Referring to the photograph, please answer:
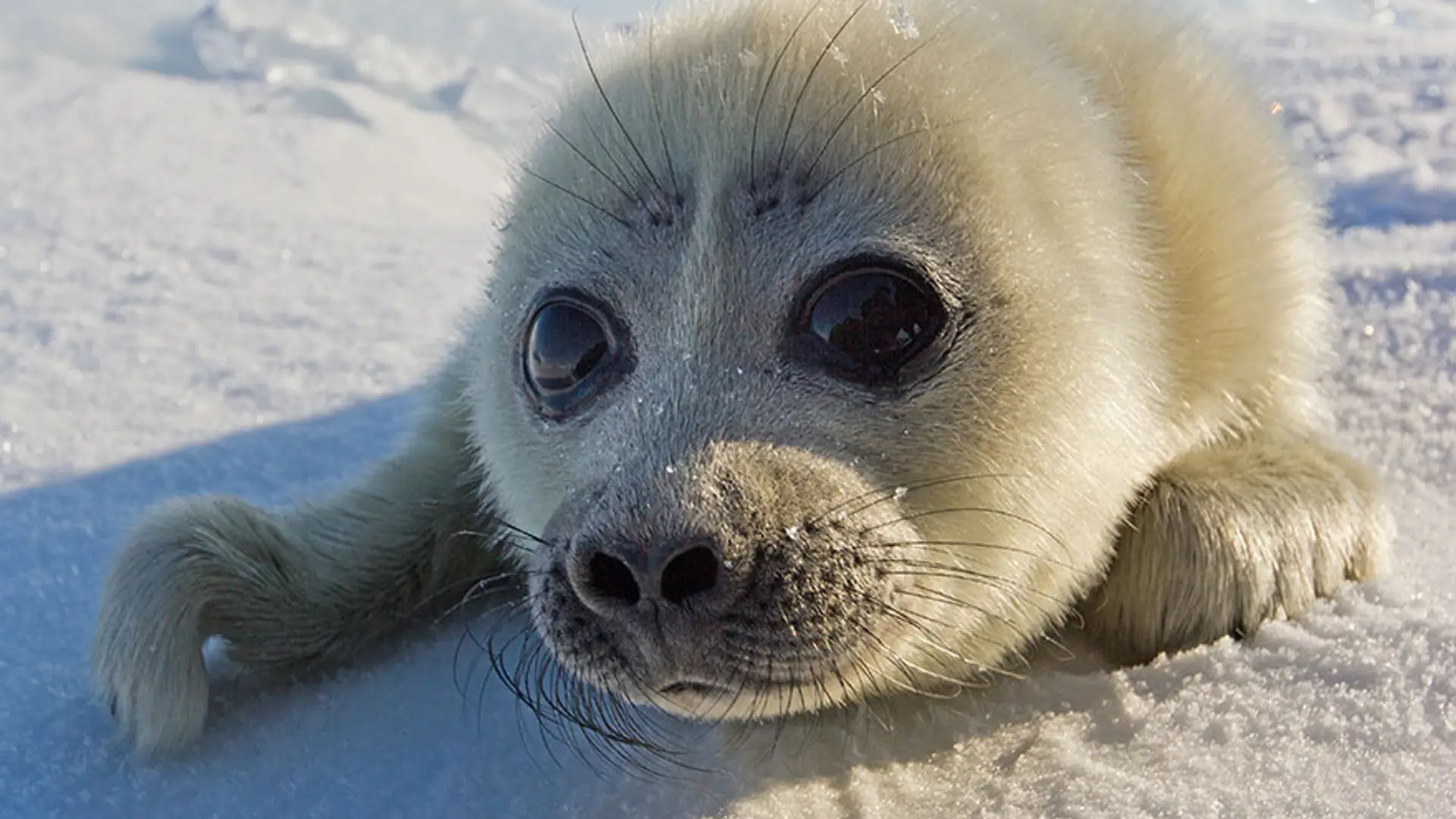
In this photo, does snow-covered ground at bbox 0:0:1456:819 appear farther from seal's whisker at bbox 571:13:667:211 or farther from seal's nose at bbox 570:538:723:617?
seal's nose at bbox 570:538:723:617

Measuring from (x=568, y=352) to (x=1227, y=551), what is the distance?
0.85 m

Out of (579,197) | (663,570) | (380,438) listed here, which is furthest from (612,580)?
(380,438)

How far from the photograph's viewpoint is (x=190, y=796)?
1.53m

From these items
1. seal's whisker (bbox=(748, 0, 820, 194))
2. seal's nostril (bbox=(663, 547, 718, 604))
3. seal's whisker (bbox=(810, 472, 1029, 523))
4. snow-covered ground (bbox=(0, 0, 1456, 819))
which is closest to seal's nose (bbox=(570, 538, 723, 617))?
seal's nostril (bbox=(663, 547, 718, 604))

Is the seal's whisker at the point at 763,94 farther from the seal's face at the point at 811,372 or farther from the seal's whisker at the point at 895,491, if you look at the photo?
the seal's whisker at the point at 895,491

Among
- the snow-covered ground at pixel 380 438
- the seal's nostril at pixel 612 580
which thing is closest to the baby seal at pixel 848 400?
the seal's nostril at pixel 612 580

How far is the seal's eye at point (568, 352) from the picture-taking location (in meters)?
1.59

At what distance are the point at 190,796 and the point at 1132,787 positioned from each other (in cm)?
102

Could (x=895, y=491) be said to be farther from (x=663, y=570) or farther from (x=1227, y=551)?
(x=1227, y=551)

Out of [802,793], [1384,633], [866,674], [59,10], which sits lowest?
[59,10]

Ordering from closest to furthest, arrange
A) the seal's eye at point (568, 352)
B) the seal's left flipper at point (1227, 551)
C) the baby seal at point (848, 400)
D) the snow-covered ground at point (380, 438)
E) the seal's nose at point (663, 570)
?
the seal's nose at point (663, 570) → the baby seal at point (848, 400) → the snow-covered ground at point (380, 438) → the seal's eye at point (568, 352) → the seal's left flipper at point (1227, 551)

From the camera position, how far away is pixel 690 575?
1246 mm

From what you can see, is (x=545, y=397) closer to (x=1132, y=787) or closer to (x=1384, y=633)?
(x=1132, y=787)

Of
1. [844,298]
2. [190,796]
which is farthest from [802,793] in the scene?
[190,796]
